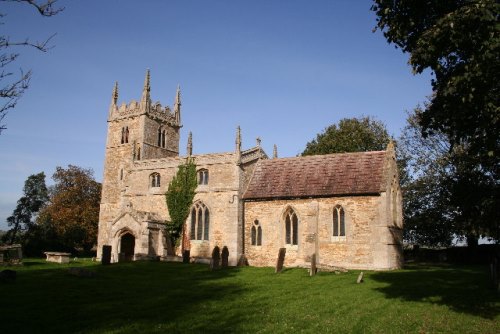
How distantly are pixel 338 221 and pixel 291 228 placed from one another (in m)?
3.41

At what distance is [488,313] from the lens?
1208cm

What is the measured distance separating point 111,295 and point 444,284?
14044 millimetres

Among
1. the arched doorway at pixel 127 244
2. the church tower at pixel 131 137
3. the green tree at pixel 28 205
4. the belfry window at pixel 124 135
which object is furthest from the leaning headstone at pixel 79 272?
the green tree at pixel 28 205

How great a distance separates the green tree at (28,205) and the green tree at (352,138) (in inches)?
1573

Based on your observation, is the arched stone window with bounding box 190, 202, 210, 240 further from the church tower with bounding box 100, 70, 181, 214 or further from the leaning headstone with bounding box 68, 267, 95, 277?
the leaning headstone with bounding box 68, 267, 95, 277

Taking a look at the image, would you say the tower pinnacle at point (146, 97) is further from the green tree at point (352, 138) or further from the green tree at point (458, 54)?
the green tree at point (458, 54)

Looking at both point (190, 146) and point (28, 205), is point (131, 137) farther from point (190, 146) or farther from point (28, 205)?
point (28, 205)

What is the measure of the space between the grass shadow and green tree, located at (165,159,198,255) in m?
15.7

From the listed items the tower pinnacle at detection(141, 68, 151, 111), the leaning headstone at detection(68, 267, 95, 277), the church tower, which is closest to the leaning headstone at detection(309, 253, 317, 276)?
the leaning headstone at detection(68, 267, 95, 277)

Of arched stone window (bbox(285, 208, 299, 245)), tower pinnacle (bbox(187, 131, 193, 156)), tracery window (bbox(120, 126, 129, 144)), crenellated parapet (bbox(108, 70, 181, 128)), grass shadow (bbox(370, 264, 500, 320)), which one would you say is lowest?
grass shadow (bbox(370, 264, 500, 320))

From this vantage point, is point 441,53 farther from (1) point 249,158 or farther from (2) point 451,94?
(1) point 249,158

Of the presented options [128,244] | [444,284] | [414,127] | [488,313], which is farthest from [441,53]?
[414,127]

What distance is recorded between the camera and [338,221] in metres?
28.4

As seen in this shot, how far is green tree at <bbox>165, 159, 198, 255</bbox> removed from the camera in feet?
106
